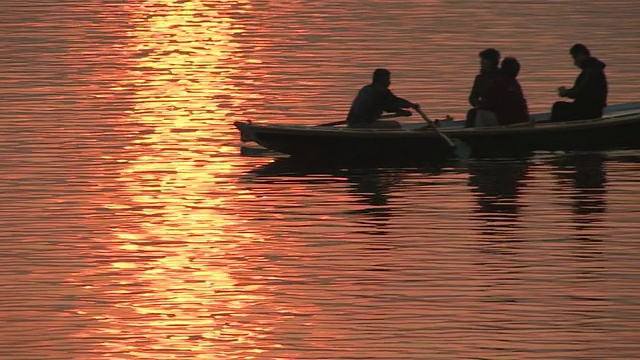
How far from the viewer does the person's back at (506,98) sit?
26391mm

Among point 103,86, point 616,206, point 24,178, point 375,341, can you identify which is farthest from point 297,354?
point 103,86

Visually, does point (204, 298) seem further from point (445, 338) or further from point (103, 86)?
point (103, 86)

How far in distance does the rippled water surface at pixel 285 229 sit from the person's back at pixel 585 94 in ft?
2.25

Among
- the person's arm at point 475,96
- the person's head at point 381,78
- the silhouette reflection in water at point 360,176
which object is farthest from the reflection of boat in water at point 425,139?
the person's head at point 381,78

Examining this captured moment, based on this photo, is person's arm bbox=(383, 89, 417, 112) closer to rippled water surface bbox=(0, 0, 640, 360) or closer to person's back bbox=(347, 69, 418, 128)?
person's back bbox=(347, 69, 418, 128)

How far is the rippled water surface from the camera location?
53.7 ft

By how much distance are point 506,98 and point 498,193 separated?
302cm

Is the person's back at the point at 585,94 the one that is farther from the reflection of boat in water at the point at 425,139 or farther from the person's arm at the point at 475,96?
the person's arm at the point at 475,96

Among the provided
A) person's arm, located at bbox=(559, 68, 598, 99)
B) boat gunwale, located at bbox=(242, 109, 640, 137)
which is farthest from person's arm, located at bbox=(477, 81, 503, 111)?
person's arm, located at bbox=(559, 68, 598, 99)

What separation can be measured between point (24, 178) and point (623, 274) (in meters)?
8.51

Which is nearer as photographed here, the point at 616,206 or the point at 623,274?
the point at 623,274

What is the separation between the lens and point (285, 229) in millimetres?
21250

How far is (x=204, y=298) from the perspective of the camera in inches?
698

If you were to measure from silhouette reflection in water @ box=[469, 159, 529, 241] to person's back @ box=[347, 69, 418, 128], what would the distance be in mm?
1216
